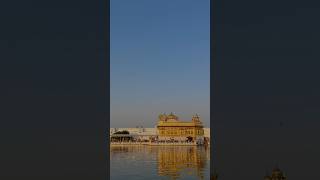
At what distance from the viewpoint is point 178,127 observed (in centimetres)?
2716

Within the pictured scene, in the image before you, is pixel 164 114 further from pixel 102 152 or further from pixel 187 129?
pixel 102 152

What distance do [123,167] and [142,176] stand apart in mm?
2574

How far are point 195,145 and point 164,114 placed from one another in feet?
9.48

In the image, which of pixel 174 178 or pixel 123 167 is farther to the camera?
pixel 123 167

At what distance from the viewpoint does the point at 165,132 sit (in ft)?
90.4

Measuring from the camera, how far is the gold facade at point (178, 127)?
27.1 meters

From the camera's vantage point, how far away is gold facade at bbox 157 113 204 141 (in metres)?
27.1

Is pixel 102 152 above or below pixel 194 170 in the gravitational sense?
above
